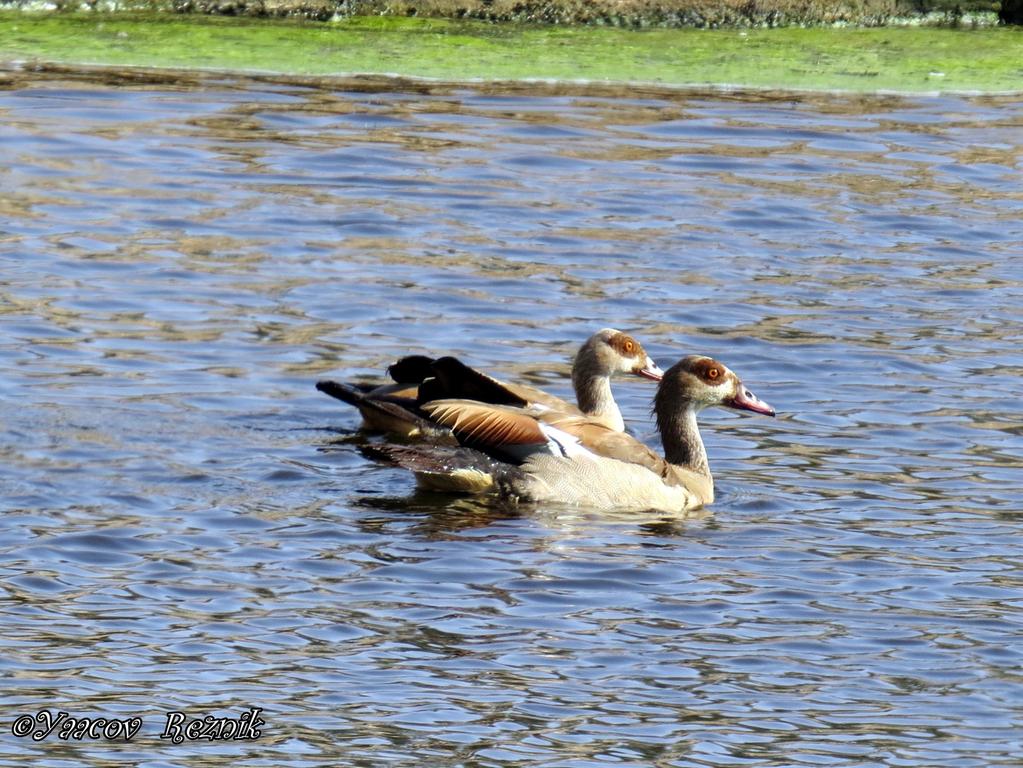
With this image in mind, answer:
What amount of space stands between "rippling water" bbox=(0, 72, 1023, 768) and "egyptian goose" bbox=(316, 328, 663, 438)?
0.25 metres

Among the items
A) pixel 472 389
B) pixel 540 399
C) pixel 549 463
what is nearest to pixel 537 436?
pixel 549 463

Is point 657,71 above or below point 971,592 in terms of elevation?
above

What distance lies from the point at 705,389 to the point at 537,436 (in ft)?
3.37

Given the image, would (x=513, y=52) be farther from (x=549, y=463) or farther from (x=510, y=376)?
(x=549, y=463)

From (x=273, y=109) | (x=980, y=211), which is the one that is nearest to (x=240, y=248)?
(x=273, y=109)

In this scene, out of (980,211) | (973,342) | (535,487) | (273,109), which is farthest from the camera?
(273,109)

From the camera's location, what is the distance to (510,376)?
453 inches

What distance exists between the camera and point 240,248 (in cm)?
1374

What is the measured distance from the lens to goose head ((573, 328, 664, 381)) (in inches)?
432

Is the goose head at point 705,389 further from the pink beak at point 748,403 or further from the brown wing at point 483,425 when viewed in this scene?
the brown wing at point 483,425

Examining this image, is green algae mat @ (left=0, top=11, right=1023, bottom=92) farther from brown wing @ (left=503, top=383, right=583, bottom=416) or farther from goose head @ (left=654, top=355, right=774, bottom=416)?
brown wing @ (left=503, top=383, right=583, bottom=416)

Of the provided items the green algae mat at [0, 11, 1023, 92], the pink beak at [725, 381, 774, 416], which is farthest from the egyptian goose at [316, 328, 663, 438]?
the green algae mat at [0, 11, 1023, 92]

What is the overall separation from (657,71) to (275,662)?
11.9 meters

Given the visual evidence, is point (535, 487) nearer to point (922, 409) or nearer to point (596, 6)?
point (922, 409)
